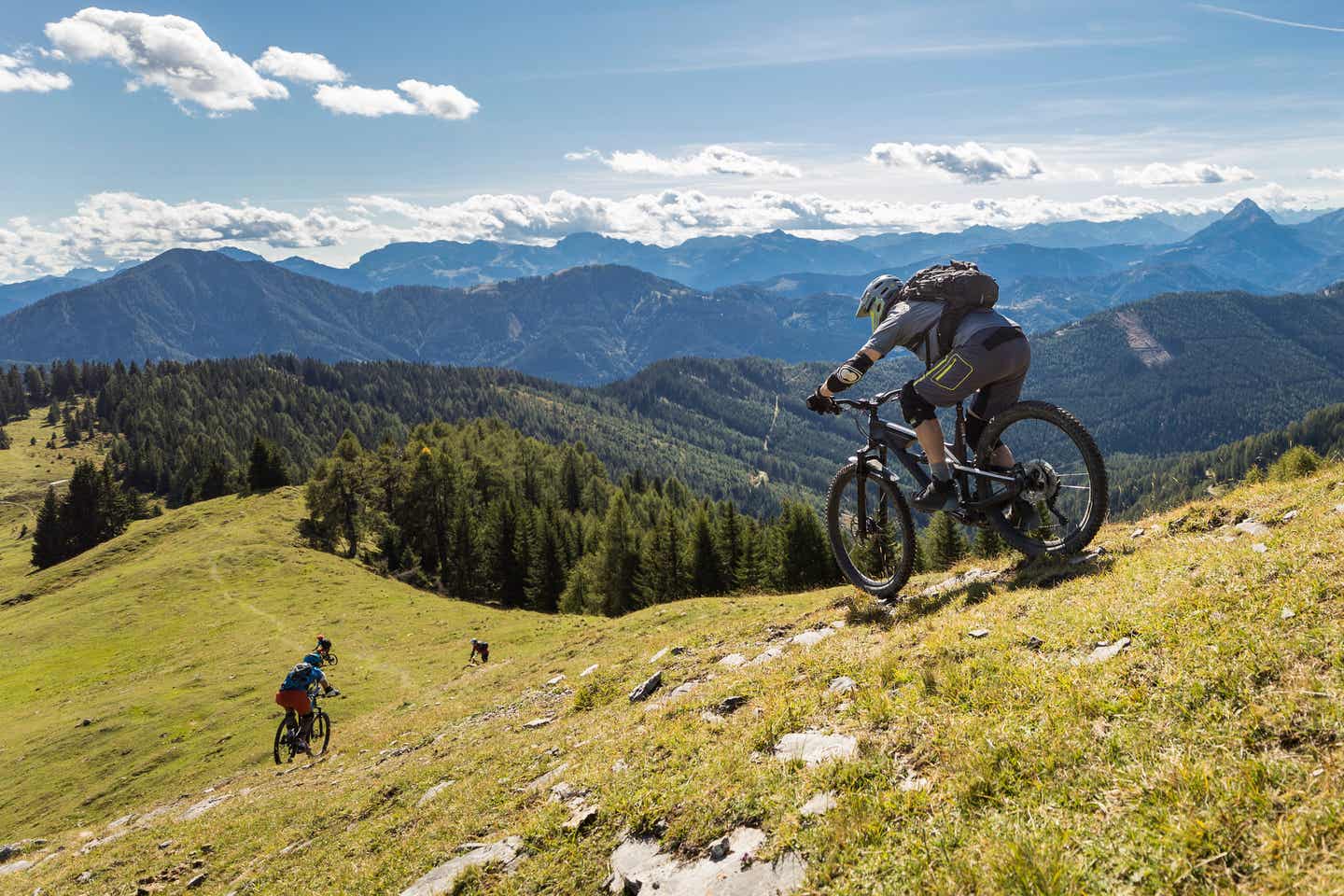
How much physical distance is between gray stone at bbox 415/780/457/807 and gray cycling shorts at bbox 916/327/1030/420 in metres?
9.35

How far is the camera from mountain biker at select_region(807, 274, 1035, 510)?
938cm

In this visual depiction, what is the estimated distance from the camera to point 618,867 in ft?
19.9

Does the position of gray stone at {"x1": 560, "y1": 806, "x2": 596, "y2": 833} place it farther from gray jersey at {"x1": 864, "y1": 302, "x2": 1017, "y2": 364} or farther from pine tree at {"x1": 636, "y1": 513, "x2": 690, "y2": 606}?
pine tree at {"x1": 636, "y1": 513, "x2": 690, "y2": 606}

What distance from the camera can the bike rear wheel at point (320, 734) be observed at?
22.8 meters

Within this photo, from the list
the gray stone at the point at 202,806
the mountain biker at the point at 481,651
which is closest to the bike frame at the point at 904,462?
the gray stone at the point at 202,806

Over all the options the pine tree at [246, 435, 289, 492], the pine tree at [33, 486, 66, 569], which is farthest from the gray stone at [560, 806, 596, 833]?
the pine tree at [33, 486, 66, 569]

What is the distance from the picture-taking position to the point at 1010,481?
31.1ft

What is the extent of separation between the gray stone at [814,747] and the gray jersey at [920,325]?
211 inches

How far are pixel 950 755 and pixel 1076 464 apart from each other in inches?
214

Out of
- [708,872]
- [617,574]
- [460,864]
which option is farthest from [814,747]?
[617,574]

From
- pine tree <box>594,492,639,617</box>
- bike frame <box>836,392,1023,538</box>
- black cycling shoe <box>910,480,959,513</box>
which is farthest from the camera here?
pine tree <box>594,492,639,617</box>

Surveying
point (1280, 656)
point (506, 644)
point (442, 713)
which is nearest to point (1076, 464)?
point (1280, 656)

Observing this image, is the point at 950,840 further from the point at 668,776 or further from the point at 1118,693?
the point at 668,776

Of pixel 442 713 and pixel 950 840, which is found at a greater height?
pixel 950 840
